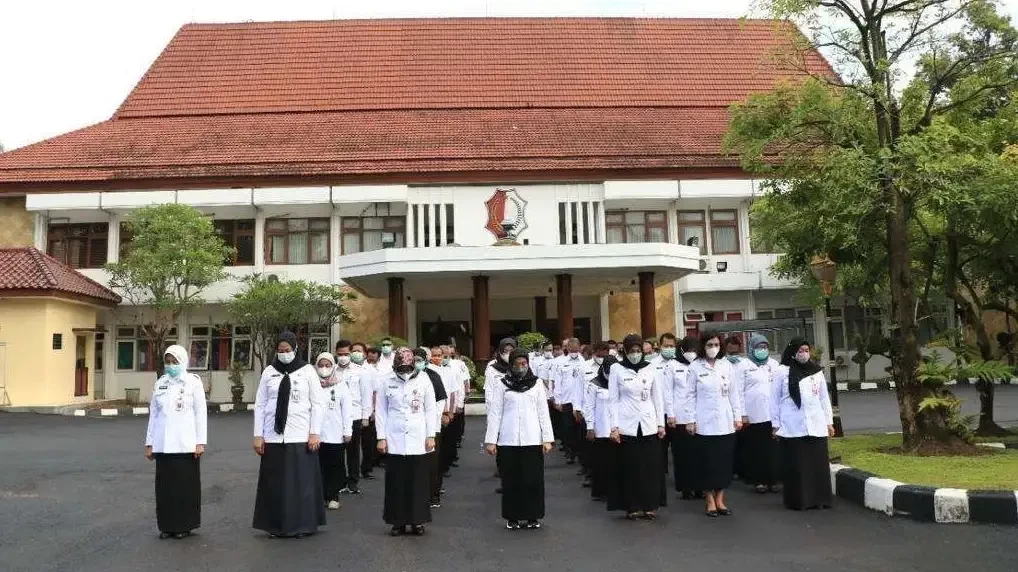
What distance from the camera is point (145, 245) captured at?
19562mm

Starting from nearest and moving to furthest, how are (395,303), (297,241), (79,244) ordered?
(395,303) < (79,244) < (297,241)

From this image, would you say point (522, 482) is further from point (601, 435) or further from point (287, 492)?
point (287, 492)

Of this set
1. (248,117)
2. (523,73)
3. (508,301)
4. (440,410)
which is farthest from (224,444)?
(523,73)

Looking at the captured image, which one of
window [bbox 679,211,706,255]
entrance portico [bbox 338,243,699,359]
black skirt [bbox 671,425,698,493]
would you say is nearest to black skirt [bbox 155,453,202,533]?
black skirt [bbox 671,425,698,493]

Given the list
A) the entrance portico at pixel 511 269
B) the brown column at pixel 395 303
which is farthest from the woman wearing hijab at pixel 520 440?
the brown column at pixel 395 303

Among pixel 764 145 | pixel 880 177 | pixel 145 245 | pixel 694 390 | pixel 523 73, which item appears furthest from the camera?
pixel 523 73

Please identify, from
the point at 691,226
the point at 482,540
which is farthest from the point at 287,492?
the point at 691,226

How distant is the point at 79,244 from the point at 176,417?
65.5 feet

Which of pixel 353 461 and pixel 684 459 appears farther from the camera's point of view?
pixel 353 461

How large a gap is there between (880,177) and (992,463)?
302cm

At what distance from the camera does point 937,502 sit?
20.0 feet

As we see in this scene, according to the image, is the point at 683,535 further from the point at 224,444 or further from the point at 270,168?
the point at 270,168

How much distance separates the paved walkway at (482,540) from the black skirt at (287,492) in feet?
0.49

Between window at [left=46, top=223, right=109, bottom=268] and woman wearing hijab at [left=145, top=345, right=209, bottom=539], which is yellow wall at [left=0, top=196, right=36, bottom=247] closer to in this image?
window at [left=46, top=223, right=109, bottom=268]
